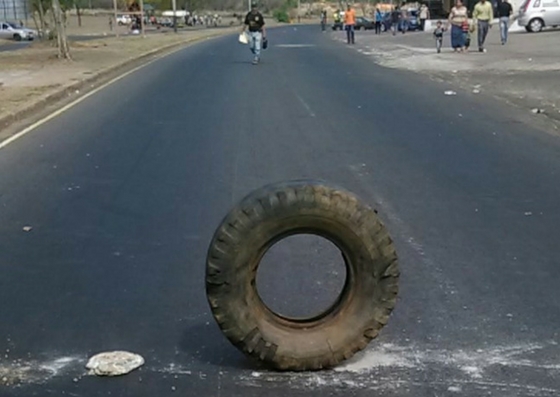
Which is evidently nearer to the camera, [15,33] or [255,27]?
→ [255,27]

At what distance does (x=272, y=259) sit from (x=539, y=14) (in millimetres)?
41433

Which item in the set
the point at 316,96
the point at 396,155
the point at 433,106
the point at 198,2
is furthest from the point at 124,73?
the point at 198,2

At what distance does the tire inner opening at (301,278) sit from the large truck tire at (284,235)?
54 cm

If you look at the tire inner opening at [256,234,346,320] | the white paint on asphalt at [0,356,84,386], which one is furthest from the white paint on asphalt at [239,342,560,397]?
the white paint on asphalt at [0,356,84,386]

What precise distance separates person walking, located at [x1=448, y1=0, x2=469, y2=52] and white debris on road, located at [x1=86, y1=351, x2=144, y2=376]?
28.0 m

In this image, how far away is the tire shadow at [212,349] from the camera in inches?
205

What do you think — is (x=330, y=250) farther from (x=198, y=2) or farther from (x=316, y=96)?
(x=198, y=2)

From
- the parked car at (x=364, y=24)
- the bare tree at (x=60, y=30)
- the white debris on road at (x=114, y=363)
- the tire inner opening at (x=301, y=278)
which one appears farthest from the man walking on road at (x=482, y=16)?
the parked car at (x=364, y=24)

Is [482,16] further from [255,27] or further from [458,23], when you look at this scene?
[255,27]

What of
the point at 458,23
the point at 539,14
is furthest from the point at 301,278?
the point at 539,14

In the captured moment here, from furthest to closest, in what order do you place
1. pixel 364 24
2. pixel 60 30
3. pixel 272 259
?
1. pixel 364 24
2. pixel 60 30
3. pixel 272 259

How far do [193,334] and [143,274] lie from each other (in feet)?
4.47

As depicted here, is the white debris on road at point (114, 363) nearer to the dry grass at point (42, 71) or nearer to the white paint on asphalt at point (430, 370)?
the white paint on asphalt at point (430, 370)

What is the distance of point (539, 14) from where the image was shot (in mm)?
45812
